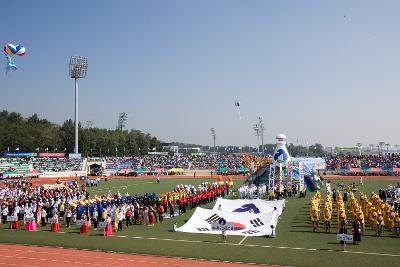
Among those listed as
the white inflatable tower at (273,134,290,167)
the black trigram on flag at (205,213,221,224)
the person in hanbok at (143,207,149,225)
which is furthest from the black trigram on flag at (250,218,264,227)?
the white inflatable tower at (273,134,290,167)

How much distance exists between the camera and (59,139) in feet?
Result: 344

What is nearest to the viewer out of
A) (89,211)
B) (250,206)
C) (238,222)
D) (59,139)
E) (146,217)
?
(238,222)

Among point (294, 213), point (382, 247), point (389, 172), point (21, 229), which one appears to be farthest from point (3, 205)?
point (389, 172)

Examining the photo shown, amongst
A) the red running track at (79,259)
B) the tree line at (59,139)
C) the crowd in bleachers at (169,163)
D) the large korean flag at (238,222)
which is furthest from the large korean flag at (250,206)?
the tree line at (59,139)

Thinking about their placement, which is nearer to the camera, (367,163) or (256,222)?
(256,222)

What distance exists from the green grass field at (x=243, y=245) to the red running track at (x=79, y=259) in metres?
0.67

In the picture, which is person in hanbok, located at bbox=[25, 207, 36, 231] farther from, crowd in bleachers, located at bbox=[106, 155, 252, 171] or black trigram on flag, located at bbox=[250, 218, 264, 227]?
crowd in bleachers, located at bbox=[106, 155, 252, 171]

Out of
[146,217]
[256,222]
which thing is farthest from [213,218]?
[146,217]

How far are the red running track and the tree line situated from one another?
2981 inches

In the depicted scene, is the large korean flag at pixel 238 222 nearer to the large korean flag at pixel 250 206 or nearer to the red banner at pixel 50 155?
the large korean flag at pixel 250 206

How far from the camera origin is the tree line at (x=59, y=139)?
95375mm

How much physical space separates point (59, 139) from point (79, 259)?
9348 cm

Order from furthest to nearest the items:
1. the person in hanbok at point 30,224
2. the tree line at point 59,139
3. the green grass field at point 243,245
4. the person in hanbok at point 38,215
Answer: the tree line at point 59,139 → the person in hanbok at point 38,215 → the person in hanbok at point 30,224 → the green grass field at point 243,245

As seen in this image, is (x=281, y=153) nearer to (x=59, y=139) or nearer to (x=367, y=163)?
(x=367, y=163)
